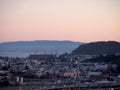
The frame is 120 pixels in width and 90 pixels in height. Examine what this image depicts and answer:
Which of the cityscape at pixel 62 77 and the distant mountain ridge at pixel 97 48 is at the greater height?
the distant mountain ridge at pixel 97 48

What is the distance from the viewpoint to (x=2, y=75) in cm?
749

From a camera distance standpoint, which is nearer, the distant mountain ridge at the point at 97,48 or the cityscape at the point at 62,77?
the cityscape at the point at 62,77

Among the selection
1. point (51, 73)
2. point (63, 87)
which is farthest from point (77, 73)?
point (63, 87)

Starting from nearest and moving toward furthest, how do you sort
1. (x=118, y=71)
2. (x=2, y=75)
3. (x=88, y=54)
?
(x=2, y=75) < (x=118, y=71) < (x=88, y=54)

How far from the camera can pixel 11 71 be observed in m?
7.99

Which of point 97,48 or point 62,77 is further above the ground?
point 97,48

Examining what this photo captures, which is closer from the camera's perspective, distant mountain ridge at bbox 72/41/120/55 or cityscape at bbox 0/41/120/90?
cityscape at bbox 0/41/120/90

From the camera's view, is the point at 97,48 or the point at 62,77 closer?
the point at 62,77

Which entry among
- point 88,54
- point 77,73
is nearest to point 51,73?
point 77,73

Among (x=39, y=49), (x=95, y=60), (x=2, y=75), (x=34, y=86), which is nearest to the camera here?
(x=34, y=86)

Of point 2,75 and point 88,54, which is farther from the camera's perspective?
point 88,54

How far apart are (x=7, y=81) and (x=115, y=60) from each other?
156 inches

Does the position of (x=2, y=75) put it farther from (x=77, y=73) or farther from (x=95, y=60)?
(x=95, y=60)

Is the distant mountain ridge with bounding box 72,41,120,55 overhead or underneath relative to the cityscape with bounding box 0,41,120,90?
overhead
